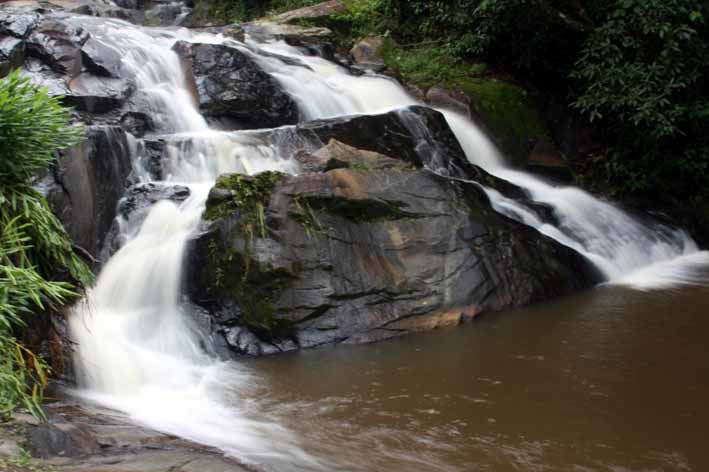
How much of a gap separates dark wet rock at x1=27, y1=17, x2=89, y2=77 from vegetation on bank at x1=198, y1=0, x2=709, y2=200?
547 centimetres

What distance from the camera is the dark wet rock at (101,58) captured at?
970 cm

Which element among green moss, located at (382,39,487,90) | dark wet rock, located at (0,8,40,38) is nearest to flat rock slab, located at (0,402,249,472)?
dark wet rock, located at (0,8,40,38)

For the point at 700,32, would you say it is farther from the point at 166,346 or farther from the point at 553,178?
the point at 166,346

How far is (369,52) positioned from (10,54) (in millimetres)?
6288

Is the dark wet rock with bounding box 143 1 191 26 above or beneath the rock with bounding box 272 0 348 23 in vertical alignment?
above

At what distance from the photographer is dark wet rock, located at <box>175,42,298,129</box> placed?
9.84 m

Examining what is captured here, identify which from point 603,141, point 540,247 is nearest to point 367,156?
point 540,247

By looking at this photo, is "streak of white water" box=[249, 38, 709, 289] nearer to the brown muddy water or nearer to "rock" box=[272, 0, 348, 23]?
the brown muddy water

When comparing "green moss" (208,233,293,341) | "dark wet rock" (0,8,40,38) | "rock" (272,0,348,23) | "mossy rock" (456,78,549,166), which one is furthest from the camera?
"rock" (272,0,348,23)

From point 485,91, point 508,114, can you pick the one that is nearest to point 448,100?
point 485,91

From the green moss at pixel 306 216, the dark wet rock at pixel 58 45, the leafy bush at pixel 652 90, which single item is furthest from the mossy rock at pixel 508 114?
the dark wet rock at pixel 58 45

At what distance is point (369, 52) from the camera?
13.2 m

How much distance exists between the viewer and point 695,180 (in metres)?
10.9

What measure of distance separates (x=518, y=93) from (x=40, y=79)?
750 centimetres
